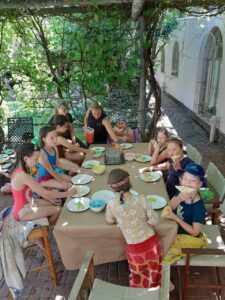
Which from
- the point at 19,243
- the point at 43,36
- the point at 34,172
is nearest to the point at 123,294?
the point at 19,243

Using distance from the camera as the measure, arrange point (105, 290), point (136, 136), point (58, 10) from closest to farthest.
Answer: point (105, 290) → point (58, 10) → point (136, 136)

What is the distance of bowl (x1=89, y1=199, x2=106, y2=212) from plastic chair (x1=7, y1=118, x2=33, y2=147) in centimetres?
323

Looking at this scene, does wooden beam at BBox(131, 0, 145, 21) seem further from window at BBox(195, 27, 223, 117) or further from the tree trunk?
window at BBox(195, 27, 223, 117)

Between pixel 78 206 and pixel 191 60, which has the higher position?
pixel 191 60

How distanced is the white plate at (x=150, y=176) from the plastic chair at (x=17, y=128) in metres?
3.02

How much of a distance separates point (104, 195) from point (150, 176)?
64 cm

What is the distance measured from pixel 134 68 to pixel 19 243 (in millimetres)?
3727

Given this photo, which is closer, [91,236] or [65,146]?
[91,236]

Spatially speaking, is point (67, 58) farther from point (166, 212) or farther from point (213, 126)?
point (166, 212)

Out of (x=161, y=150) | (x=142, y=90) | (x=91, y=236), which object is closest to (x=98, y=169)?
(x=161, y=150)

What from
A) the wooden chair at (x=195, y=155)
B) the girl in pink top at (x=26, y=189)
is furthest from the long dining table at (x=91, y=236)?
the wooden chair at (x=195, y=155)

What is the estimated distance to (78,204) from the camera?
2533 mm

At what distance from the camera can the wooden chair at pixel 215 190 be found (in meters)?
→ 2.90

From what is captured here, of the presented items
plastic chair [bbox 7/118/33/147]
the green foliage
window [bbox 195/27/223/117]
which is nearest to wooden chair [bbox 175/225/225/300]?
the green foliage
